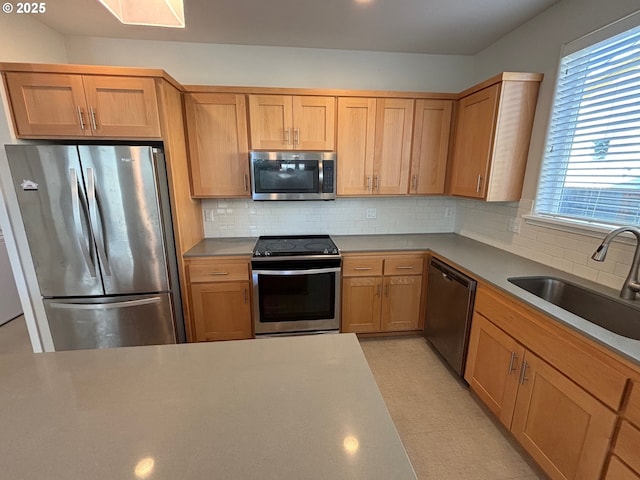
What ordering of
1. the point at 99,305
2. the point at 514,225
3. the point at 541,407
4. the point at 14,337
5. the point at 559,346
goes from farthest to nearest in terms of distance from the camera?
the point at 14,337
the point at 514,225
the point at 99,305
the point at 541,407
the point at 559,346

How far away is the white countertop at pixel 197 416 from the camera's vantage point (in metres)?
0.61

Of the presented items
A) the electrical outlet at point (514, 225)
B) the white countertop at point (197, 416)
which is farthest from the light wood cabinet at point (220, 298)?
the electrical outlet at point (514, 225)

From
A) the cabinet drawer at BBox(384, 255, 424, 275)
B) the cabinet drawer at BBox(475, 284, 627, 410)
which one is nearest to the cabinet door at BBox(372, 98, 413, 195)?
the cabinet drawer at BBox(384, 255, 424, 275)

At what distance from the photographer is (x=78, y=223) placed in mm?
2006

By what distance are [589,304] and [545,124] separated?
4.18 feet

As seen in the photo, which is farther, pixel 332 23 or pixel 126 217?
pixel 332 23

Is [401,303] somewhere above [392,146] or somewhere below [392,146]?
below

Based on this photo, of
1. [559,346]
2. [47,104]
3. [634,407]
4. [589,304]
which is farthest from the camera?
[47,104]

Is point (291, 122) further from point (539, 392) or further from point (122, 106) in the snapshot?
point (539, 392)

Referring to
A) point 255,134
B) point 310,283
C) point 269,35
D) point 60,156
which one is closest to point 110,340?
point 60,156

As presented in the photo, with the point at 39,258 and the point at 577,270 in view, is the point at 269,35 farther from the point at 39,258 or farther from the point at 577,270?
the point at 577,270

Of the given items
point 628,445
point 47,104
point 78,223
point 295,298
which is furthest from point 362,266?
point 47,104

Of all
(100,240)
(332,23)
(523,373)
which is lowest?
(523,373)

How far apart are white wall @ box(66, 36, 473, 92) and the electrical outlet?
149 centimetres
